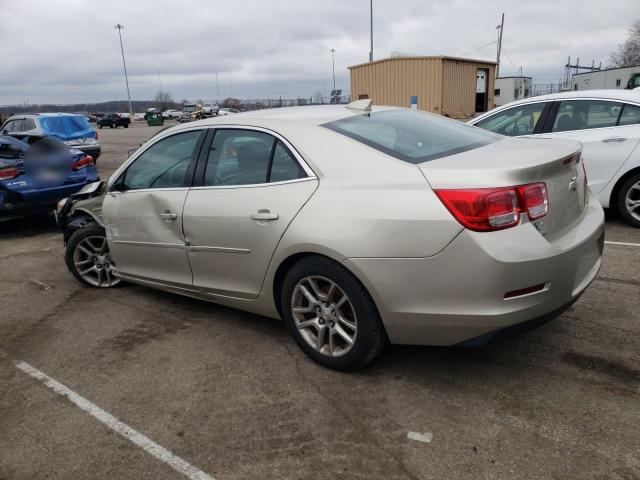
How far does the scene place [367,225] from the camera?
263cm

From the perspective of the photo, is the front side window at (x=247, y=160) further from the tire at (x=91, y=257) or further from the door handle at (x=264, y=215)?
the tire at (x=91, y=257)

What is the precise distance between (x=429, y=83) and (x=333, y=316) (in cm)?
2029

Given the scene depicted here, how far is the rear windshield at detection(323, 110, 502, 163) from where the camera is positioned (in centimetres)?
290

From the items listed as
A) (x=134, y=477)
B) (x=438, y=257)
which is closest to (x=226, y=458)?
(x=134, y=477)

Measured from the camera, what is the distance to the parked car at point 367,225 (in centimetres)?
245

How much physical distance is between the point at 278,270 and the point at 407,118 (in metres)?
1.42

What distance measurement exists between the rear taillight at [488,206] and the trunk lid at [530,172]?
0.04 metres

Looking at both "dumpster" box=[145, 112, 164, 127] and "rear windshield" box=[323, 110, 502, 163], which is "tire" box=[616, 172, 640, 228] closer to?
"rear windshield" box=[323, 110, 502, 163]

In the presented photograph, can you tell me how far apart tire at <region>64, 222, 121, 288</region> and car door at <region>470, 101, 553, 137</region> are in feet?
15.5

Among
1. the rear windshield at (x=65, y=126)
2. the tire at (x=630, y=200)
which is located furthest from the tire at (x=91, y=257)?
the rear windshield at (x=65, y=126)

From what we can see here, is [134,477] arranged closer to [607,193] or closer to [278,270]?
[278,270]

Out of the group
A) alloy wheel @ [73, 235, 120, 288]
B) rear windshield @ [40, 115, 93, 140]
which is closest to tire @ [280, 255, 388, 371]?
alloy wheel @ [73, 235, 120, 288]

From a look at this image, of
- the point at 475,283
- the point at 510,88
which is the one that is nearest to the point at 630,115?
the point at 475,283

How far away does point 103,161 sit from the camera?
1666 cm
